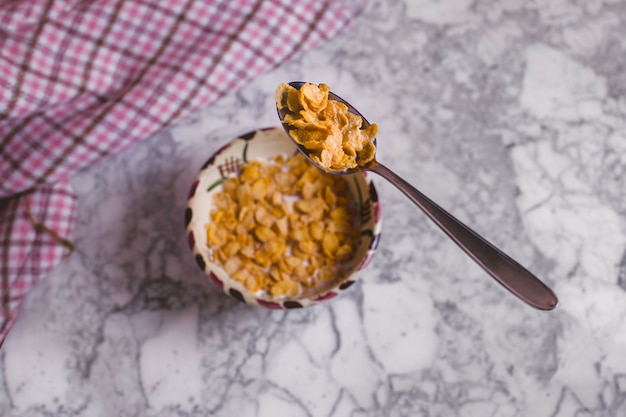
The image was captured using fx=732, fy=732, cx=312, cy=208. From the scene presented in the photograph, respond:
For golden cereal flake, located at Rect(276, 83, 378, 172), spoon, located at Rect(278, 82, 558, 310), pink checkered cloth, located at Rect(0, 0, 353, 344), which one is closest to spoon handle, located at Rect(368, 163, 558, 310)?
spoon, located at Rect(278, 82, 558, 310)

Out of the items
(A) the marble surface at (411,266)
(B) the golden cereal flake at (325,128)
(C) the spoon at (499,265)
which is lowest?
(A) the marble surface at (411,266)

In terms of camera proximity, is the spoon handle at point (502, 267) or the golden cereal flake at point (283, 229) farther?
the golden cereal flake at point (283, 229)

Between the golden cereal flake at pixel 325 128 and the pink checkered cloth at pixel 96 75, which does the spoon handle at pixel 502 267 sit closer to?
the golden cereal flake at pixel 325 128

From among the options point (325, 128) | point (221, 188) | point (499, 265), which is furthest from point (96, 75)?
point (499, 265)

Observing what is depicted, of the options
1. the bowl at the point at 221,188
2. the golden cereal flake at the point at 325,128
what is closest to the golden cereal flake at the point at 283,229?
the bowl at the point at 221,188

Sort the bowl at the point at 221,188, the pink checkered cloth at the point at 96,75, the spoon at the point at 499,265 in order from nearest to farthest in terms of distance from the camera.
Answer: the spoon at the point at 499,265
the bowl at the point at 221,188
the pink checkered cloth at the point at 96,75

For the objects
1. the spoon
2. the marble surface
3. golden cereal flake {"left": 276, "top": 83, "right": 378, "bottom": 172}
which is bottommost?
the marble surface

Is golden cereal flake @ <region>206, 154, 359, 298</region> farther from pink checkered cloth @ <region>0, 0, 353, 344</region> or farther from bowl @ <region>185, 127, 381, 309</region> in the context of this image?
pink checkered cloth @ <region>0, 0, 353, 344</region>

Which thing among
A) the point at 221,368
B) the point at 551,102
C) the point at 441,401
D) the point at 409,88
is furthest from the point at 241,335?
the point at 551,102
